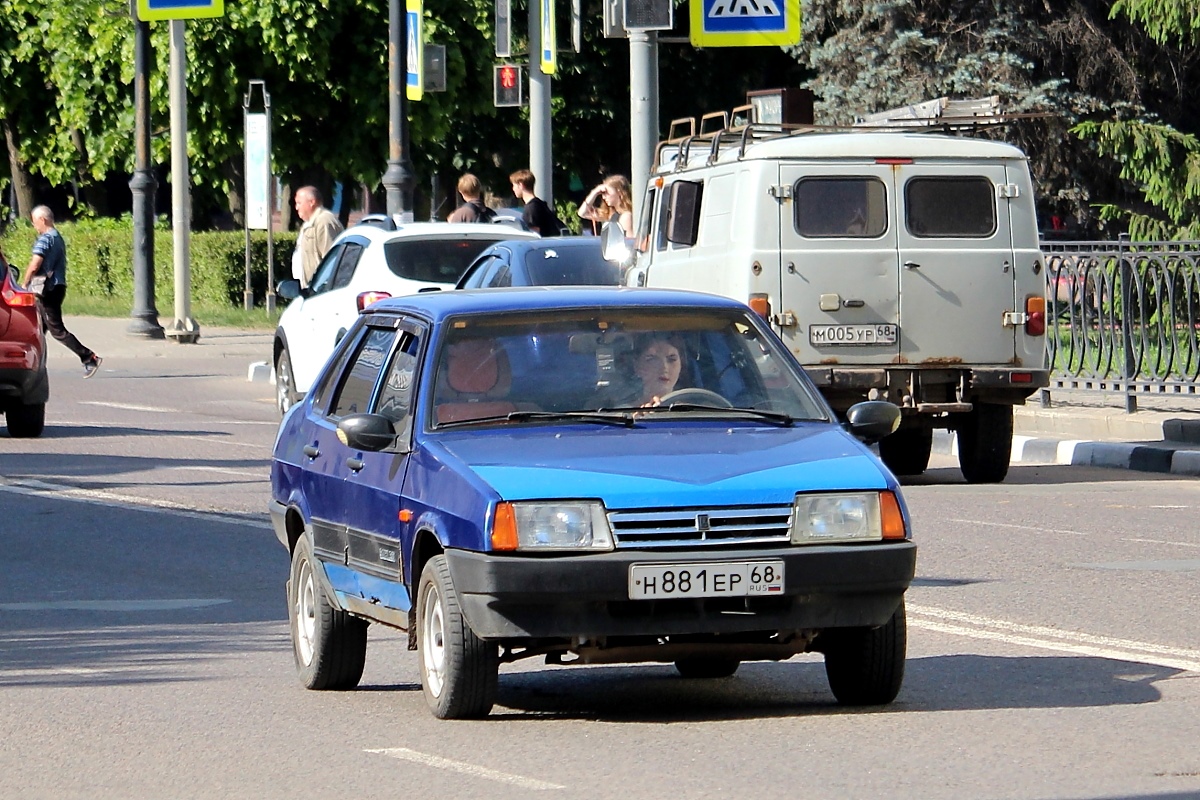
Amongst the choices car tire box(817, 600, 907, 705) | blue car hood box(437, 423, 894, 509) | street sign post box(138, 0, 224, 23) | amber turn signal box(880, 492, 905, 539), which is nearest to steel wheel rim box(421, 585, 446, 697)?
blue car hood box(437, 423, 894, 509)

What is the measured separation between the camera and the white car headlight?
283 inches

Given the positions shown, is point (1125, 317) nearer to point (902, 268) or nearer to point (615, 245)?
point (902, 268)

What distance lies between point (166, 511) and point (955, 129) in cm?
781

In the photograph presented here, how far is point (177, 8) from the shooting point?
28.8 m

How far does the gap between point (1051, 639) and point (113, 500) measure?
736 centimetres

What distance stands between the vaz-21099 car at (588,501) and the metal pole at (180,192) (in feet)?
75.7

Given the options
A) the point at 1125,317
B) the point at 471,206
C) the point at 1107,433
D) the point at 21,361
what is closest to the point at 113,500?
the point at 21,361

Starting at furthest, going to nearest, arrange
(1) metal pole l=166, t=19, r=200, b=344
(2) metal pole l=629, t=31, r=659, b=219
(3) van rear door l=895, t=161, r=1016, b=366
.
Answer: (1) metal pole l=166, t=19, r=200, b=344, (2) metal pole l=629, t=31, r=659, b=219, (3) van rear door l=895, t=161, r=1016, b=366

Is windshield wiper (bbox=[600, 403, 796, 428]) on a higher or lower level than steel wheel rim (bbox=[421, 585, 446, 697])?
higher

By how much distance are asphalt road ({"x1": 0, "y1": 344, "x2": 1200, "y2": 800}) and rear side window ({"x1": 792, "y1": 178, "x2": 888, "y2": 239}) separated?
2.83 meters

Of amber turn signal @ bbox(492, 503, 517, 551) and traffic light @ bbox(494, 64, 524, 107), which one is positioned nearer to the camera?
amber turn signal @ bbox(492, 503, 517, 551)

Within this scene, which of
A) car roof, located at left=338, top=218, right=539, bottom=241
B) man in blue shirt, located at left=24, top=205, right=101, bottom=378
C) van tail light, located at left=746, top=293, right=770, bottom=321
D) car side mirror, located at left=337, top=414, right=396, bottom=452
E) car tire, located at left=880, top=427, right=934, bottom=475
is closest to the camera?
car side mirror, located at left=337, top=414, right=396, bottom=452

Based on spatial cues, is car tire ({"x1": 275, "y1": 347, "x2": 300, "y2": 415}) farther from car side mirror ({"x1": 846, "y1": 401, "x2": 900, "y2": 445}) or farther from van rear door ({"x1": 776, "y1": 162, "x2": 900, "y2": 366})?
car side mirror ({"x1": 846, "y1": 401, "x2": 900, "y2": 445})

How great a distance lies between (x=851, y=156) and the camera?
16016 millimetres
